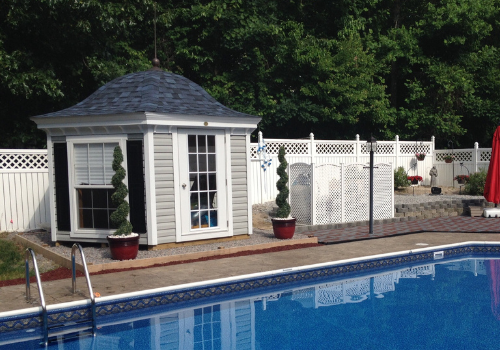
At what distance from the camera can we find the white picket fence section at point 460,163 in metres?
18.3

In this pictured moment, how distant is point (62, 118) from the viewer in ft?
30.1

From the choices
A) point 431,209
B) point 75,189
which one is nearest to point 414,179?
point 431,209

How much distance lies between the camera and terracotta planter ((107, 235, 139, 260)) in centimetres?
809

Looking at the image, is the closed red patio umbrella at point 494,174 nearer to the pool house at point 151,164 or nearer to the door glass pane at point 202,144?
the pool house at point 151,164

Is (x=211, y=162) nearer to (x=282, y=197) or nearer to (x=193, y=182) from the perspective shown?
(x=193, y=182)

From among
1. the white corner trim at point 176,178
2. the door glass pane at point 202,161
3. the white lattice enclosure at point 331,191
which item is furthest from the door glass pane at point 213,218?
the white lattice enclosure at point 331,191

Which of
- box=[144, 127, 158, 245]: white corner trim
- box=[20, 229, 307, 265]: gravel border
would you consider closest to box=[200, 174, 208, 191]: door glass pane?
box=[144, 127, 158, 245]: white corner trim

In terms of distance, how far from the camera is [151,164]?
8.88m

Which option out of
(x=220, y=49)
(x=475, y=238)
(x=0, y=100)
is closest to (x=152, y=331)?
(x=475, y=238)

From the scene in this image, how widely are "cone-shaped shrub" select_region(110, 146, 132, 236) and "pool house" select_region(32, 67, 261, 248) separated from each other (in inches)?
24.7

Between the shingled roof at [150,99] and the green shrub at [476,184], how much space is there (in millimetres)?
10321

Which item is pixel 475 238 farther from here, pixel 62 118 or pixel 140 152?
pixel 62 118

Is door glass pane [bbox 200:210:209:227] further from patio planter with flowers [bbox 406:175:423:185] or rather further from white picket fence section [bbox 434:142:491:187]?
white picket fence section [bbox 434:142:491:187]

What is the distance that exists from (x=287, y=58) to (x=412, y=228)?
30.5 feet
